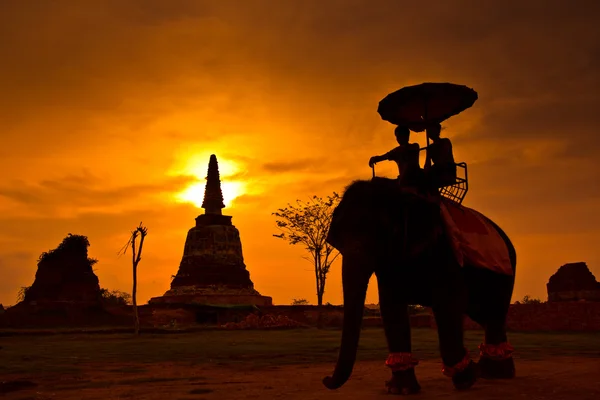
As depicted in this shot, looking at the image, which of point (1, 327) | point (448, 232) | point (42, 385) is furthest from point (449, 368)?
point (1, 327)

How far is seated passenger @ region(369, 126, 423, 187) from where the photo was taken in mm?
6504

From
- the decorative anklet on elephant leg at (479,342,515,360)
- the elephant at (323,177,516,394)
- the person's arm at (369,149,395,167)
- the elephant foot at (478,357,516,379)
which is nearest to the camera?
the elephant at (323,177,516,394)

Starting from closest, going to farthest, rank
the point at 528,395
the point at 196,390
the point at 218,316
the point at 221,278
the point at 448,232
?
the point at 528,395, the point at 448,232, the point at 196,390, the point at 218,316, the point at 221,278

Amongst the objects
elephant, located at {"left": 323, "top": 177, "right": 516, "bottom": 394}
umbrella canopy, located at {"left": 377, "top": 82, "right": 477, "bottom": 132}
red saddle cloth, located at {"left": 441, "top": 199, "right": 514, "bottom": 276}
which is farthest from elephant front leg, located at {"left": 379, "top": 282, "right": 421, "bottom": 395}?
umbrella canopy, located at {"left": 377, "top": 82, "right": 477, "bottom": 132}

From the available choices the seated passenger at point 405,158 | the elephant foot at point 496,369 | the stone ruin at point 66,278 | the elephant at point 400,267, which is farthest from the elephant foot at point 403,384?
the stone ruin at point 66,278

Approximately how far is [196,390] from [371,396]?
6.66ft

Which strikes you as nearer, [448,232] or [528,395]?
[528,395]

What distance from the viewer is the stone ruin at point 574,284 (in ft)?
111

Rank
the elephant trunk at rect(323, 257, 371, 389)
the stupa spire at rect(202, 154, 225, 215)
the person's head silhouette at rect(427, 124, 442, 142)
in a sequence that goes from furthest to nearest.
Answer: the stupa spire at rect(202, 154, 225, 215) → the person's head silhouette at rect(427, 124, 442, 142) → the elephant trunk at rect(323, 257, 371, 389)

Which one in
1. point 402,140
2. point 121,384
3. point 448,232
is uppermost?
point 402,140

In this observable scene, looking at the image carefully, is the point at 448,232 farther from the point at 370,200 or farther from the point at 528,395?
the point at 528,395

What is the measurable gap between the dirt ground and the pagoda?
40.8 metres

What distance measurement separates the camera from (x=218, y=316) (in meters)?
43.4

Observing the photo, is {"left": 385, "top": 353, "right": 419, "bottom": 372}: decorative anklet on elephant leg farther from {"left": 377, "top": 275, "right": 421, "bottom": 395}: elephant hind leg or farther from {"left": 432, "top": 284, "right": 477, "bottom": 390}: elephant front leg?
{"left": 432, "top": 284, "right": 477, "bottom": 390}: elephant front leg
